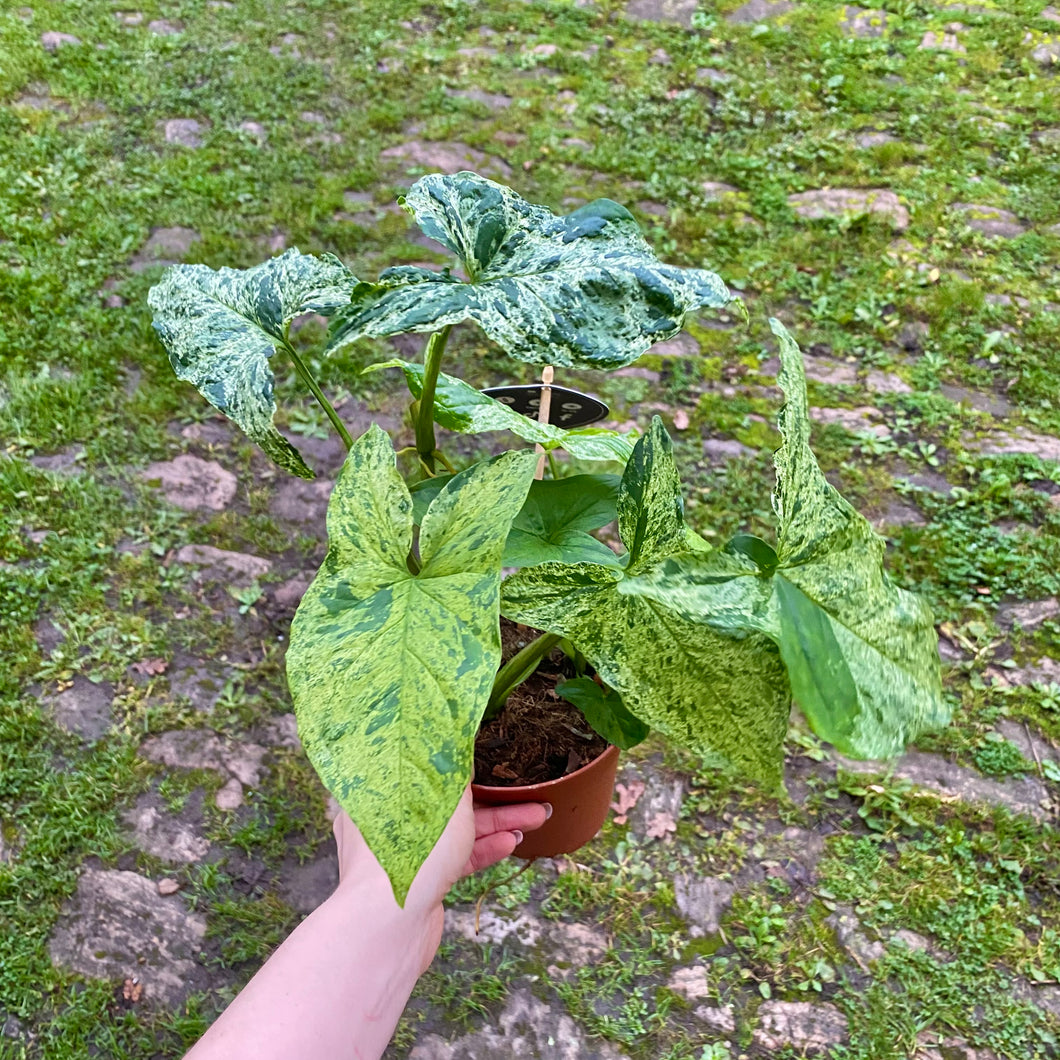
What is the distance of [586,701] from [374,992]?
0.43 metres

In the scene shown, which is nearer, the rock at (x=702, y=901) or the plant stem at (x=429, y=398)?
the plant stem at (x=429, y=398)

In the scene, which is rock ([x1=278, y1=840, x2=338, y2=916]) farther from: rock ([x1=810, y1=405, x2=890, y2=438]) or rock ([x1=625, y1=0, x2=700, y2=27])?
rock ([x1=625, y1=0, x2=700, y2=27])

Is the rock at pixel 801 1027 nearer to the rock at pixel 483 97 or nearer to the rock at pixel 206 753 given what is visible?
the rock at pixel 206 753

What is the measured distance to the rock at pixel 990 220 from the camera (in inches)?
119

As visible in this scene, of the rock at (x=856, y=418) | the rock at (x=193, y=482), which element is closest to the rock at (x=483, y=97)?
the rock at (x=856, y=418)

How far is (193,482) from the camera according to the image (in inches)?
91.0

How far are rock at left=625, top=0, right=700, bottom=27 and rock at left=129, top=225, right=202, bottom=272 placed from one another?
2383mm

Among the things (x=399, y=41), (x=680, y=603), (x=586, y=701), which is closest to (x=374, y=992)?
(x=586, y=701)

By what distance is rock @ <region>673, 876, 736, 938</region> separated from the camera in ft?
5.49

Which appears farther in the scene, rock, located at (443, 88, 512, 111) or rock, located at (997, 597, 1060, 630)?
rock, located at (443, 88, 512, 111)

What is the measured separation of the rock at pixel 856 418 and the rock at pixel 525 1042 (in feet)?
5.59

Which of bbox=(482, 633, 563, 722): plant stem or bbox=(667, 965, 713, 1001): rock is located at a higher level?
bbox=(482, 633, 563, 722): plant stem

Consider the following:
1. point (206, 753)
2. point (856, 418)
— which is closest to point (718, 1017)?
point (206, 753)

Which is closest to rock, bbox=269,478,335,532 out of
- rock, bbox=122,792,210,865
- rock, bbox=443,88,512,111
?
rock, bbox=122,792,210,865
